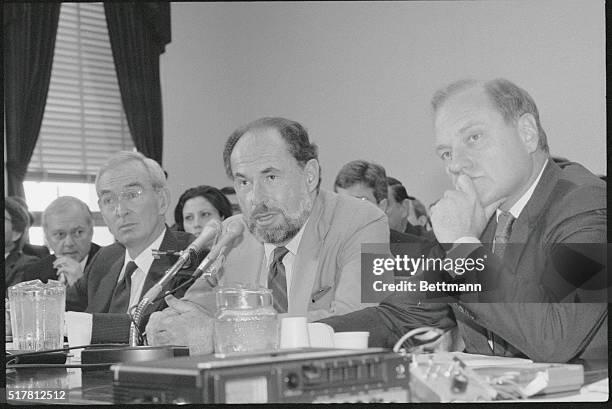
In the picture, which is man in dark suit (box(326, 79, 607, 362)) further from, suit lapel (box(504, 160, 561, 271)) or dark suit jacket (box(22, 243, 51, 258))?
dark suit jacket (box(22, 243, 51, 258))

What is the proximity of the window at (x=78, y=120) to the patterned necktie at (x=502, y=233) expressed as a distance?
4.19 ft

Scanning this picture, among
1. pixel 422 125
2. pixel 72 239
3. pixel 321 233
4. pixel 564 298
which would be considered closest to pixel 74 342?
pixel 72 239

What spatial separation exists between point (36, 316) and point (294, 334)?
3.82 feet

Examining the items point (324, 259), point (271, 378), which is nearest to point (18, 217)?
point (324, 259)

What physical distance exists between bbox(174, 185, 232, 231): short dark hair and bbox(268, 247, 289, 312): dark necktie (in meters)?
0.20

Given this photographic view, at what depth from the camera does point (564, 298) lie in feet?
7.96

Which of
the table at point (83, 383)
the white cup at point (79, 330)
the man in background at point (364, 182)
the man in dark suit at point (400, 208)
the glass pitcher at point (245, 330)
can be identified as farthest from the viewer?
the white cup at point (79, 330)

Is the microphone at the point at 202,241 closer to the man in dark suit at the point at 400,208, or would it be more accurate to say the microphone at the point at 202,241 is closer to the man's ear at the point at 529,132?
the man in dark suit at the point at 400,208

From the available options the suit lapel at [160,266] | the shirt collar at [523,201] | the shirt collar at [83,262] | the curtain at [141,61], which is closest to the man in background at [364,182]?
the shirt collar at [523,201]

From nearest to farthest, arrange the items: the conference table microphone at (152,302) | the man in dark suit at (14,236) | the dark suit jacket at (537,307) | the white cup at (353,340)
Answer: the white cup at (353,340) → the dark suit jacket at (537,307) → the conference table microphone at (152,302) → the man in dark suit at (14,236)

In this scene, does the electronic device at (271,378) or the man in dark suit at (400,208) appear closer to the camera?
the electronic device at (271,378)

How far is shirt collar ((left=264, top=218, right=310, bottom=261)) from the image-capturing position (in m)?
2.77

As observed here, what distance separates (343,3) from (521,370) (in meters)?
1.60

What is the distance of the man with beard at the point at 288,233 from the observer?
265 cm
